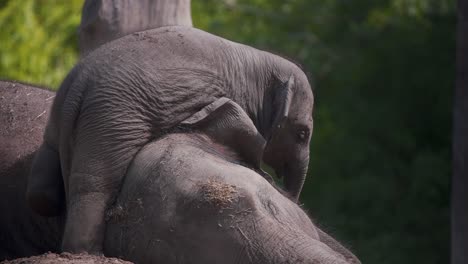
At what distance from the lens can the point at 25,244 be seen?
15.9 feet

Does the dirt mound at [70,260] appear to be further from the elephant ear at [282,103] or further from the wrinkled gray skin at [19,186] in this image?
the elephant ear at [282,103]

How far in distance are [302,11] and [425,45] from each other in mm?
1784

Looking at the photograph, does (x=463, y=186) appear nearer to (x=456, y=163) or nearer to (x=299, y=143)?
(x=456, y=163)

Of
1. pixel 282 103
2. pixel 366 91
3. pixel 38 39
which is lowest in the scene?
pixel 366 91

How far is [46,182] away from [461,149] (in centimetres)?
241

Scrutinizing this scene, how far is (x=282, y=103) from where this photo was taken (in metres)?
4.43

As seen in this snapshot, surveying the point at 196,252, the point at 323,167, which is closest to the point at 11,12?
the point at 323,167

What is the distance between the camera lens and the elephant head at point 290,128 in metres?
4.44

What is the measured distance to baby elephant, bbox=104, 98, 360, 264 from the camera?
3.85 meters

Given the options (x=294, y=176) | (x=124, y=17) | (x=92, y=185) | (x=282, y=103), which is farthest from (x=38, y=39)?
(x=92, y=185)

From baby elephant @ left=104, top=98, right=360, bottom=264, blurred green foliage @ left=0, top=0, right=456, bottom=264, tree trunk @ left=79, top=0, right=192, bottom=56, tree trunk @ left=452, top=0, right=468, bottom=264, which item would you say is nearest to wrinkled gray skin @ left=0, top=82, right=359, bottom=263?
baby elephant @ left=104, top=98, right=360, bottom=264

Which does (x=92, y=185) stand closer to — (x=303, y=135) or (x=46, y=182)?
(x=46, y=182)

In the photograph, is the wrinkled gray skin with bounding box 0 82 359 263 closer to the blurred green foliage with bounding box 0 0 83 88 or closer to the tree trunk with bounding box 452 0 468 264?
the tree trunk with bounding box 452 0 468 264

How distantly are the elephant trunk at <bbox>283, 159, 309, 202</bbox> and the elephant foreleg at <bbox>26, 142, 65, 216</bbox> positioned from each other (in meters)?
0.85
